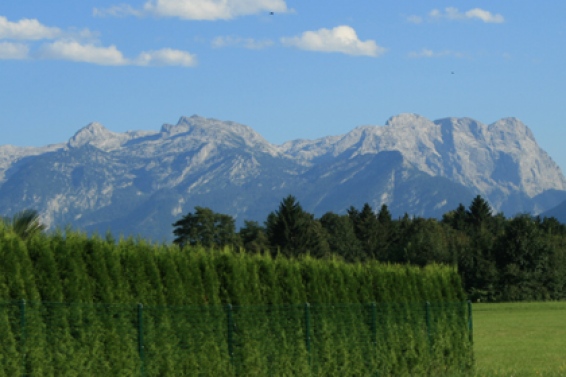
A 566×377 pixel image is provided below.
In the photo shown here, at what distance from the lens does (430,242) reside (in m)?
119

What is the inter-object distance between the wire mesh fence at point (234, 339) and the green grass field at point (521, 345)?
70.7 inches

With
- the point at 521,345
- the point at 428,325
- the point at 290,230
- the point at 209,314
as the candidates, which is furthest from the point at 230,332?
the point at 290,230

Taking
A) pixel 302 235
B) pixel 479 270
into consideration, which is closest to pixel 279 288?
pixel 479 270

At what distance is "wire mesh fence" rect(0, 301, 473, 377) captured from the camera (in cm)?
1565

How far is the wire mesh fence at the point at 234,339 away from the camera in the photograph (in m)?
15.6

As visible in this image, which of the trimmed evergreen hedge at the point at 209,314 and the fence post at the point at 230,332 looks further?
the fence post at the point at 230,332

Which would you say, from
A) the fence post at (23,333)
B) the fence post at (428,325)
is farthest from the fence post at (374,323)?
the fence post at (23,333)

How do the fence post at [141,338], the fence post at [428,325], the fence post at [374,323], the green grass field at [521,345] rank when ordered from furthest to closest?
the green grass field at [521,345], the fence post at [428,325], the fence post at [374,323], the fence post at [141,338]

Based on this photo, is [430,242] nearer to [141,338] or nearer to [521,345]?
[521,345]

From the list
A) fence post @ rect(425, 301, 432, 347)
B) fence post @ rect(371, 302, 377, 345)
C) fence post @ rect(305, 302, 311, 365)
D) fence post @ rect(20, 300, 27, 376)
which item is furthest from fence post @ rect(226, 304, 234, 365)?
fence post @ rect(425, 301, 432, 347)

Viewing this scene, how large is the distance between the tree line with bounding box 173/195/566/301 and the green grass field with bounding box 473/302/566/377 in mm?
27953

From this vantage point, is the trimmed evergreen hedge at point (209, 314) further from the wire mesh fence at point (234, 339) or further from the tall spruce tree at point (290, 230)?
the tall spruce tree at point (290, 230)

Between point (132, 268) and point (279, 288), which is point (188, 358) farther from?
point (279, 288)

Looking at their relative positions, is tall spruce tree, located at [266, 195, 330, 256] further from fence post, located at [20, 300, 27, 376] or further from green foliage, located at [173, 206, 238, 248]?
fence post, located at [20, 300, 27, 376]
